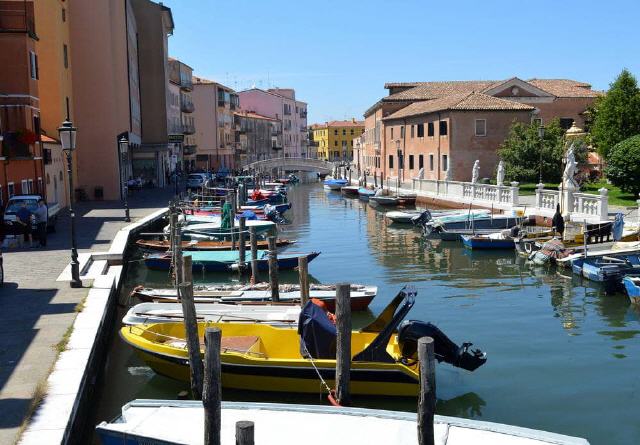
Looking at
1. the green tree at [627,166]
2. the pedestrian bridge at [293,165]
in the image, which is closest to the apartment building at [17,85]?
the green tree at [627,166]

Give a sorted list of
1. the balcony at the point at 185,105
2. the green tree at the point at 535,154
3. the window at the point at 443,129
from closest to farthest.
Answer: the green tree at the point at 535,154 → the window at the point at 443,129 → the balcony at the point at 185,105

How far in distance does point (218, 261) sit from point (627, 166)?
20.0m

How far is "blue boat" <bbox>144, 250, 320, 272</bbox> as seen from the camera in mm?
23070

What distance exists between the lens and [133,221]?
29.2 m

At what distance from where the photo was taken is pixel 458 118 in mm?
49781

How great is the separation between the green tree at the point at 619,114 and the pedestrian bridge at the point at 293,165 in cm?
4581

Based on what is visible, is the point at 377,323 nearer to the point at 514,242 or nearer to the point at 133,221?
the point at 514,242

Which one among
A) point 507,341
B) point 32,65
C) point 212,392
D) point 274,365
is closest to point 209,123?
point 32,65

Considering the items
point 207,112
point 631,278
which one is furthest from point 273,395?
point 207,112

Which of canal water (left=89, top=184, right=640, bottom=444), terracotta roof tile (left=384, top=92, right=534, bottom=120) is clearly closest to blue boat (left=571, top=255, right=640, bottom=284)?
canal water (left=89, top=184, right=640, bottom=444)

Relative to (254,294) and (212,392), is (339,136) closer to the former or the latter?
(254,294)

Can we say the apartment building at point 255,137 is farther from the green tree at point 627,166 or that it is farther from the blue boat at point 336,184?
the green tree at point 627,166

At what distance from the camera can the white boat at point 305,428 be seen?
838 centimetres

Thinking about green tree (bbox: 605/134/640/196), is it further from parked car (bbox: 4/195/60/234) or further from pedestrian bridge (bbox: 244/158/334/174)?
pedestrian bridge (bbox: 244/158/334/174)
